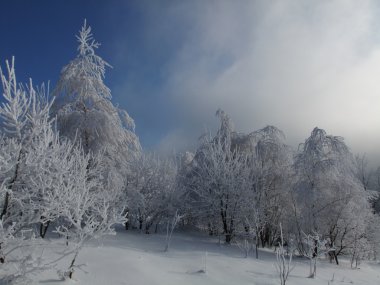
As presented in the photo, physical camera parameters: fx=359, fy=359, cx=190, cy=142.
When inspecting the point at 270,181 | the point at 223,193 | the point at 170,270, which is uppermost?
the point at 270,181

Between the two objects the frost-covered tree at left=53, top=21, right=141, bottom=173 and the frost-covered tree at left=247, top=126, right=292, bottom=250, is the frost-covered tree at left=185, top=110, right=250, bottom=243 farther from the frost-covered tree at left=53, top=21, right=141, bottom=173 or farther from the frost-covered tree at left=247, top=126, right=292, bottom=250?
the frost-covered tree at left=53, top=21, right=141, bottom=173

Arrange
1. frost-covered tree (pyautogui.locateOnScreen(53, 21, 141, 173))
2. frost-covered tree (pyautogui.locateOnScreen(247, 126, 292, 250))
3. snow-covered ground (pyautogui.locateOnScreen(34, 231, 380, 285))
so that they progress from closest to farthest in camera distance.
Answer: snow-covered ground (pyautogui.locateOnScreen(34, 231, 380, 285)) < frost-covered tree (pyautogui.locateOnScreen(53, 21, 141, 173)) < frost-covered tree (pyautogui.locateOnScreen(247, 126, 292, 250))

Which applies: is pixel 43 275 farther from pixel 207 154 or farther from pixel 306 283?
pixel 207 154

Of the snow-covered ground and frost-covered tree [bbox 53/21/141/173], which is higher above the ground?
frost-covered tree [bbox 53/21/141/173]

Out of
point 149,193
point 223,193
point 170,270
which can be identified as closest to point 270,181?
point 223,193

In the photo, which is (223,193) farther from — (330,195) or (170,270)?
(170,270)

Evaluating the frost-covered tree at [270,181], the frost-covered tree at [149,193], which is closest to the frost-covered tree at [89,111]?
the frost-covered tree at [149,193]

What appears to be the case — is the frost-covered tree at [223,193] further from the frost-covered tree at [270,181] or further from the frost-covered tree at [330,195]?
the frost-covered tree at [330,195]

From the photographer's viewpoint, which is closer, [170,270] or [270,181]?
[170,270]

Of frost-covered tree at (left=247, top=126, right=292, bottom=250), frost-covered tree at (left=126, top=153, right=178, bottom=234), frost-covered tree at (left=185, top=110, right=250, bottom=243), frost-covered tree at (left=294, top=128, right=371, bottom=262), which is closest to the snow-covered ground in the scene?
frost-covered tree at (left=294, top=128, right=371, bottom=262)

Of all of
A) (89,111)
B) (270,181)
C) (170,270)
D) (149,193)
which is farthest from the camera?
(270,181)

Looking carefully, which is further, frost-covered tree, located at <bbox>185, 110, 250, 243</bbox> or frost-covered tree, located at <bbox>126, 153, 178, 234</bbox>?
frost-covered tree, located at <bbox>185, 110, 250, 243</bbox>

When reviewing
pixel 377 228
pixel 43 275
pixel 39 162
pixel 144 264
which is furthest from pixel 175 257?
pixel 377 228

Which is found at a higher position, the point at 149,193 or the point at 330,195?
the point at 330,195
